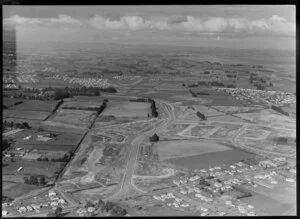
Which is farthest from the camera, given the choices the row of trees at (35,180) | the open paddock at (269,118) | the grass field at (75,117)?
the open paddock at (269,118)

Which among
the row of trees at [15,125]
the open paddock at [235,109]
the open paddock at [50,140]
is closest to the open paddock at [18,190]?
the open paddock at [50,140]

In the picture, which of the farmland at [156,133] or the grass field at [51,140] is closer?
the farmland at [156,133]

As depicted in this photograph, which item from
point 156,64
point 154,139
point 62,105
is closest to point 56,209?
point 154,139

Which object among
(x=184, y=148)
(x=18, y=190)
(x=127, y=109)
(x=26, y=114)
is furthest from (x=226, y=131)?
(x=18, y=190)

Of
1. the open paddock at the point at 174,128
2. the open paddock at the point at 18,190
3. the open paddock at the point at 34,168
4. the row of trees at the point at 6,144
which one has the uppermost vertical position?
the row of trees at the point at 6,144

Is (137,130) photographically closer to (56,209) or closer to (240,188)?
(240,188)

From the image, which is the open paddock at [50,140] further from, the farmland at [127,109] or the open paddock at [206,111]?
the open paddock at [206,111]

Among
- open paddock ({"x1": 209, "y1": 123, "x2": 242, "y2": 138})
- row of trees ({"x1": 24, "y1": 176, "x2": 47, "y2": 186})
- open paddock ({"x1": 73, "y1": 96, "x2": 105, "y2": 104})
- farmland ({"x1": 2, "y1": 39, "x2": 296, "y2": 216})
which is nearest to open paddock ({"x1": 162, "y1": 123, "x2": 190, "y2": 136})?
farmland ({"x1": 2, "y1": 39, "x2": 296, "y2": 216})

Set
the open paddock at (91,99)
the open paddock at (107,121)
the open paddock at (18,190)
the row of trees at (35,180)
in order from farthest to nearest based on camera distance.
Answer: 1. the open paddock at (91,99)
2. the open paddock at (107,121)
3. the row of trees at (35,180)
4. the open paddock at (18,190)
